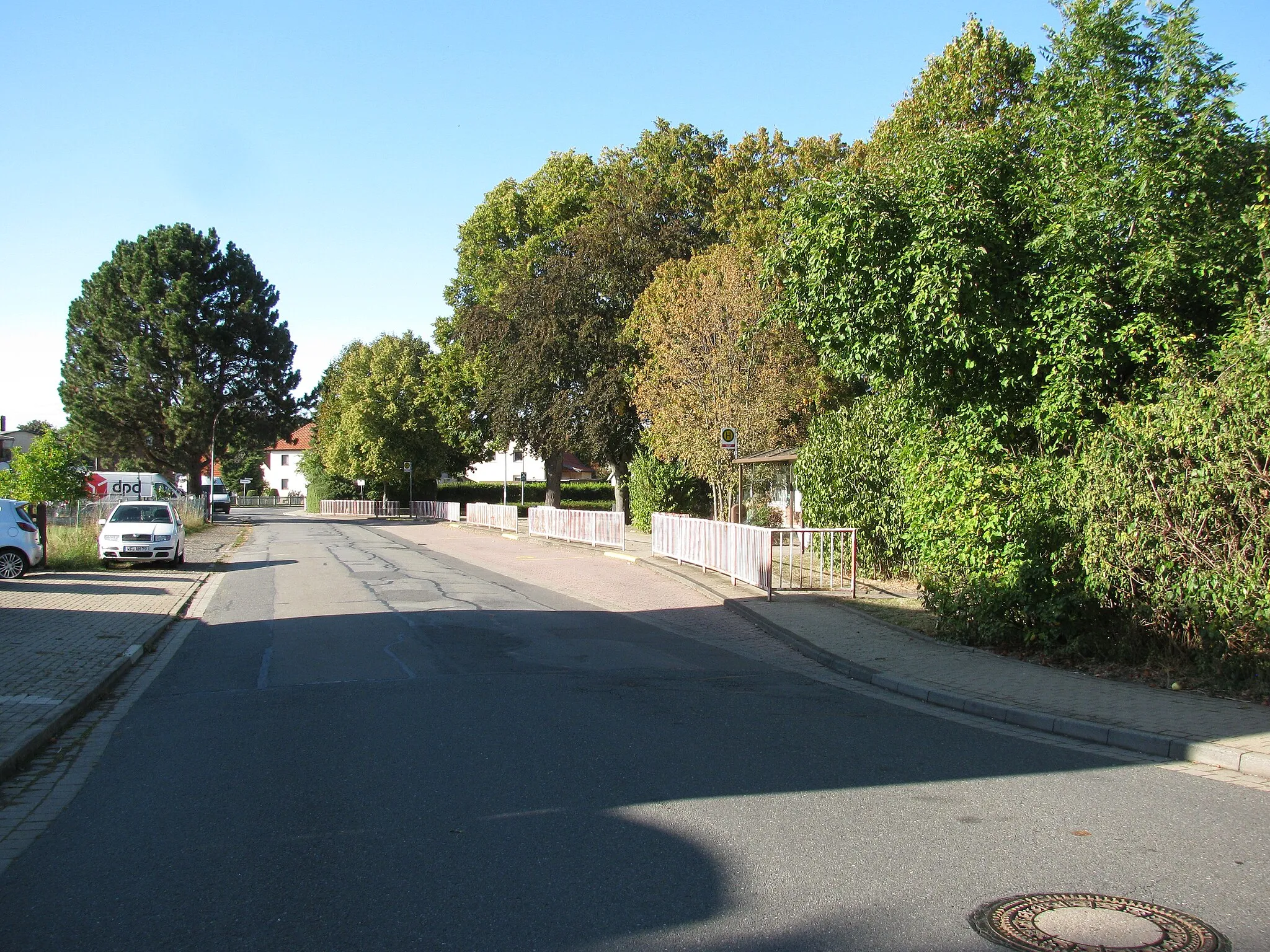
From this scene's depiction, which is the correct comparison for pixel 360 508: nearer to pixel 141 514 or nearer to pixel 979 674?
pixel 141 514

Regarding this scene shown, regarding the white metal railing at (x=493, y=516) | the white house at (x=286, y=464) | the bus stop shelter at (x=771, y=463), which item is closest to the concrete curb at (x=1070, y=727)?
the bus stop shelter at (x=771, y=463)

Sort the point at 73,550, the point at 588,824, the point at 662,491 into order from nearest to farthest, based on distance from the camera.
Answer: the point at 588,824 → the point at 73,550 → the point at 662,491

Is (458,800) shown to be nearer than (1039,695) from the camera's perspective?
Yes

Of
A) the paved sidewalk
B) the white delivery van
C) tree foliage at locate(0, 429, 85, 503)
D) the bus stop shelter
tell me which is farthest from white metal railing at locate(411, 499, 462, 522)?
the paved sidewalk

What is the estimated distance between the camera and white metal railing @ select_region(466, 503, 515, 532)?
43.2 meters

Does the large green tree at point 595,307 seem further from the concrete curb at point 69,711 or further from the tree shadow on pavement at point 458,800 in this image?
the tree shadow on pavement at point 458,800

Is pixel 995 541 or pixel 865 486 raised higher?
pixel 865 486

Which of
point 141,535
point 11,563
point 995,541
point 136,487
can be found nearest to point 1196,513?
point 995,541

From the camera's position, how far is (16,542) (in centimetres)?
1973

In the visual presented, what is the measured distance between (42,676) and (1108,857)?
30.0 ft

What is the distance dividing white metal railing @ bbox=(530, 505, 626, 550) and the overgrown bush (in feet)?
65.3

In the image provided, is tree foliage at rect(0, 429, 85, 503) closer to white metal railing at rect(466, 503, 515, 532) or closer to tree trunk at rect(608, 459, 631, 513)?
white metal railing at rect(466, 503, 515, 532)

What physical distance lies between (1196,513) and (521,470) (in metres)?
68.3

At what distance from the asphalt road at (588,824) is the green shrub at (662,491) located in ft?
88.7
